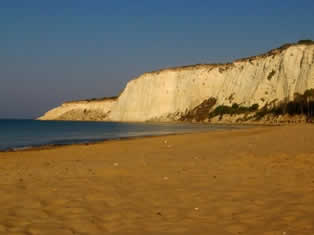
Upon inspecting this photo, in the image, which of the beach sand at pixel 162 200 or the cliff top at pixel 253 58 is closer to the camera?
the beach sand at pixel 162 200

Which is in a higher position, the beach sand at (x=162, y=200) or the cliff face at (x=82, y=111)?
the cliff face at (x=82, y=111)

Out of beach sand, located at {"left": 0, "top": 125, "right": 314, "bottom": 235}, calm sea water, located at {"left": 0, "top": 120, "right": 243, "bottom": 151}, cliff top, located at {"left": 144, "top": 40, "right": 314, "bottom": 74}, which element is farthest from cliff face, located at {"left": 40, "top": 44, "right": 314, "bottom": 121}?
beach sand, located at {"left": 0, "top": 125, "right": 314, "bottom": 235}

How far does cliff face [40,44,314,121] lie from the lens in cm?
5422

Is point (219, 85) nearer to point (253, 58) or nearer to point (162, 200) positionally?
point (253, 58)

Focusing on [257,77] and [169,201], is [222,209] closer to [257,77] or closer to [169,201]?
[169,201]

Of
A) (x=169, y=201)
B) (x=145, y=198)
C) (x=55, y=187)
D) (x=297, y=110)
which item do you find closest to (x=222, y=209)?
(x=169, y=201)

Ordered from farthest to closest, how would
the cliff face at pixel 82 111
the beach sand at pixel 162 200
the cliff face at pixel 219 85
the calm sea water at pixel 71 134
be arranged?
the cliff face at pixel 82 111 → the cliff face at pixel 219 85 → the calm sea water at pixel 71 134 → the beach sand at pixel 162 200

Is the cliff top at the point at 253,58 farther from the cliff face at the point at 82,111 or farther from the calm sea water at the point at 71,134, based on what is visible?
the cliff face at the point at 82,111

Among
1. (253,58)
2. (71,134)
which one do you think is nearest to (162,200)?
(71,134)

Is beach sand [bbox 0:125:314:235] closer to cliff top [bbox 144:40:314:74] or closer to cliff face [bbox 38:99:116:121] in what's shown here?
cliff top [bbox 144:40:314:74]

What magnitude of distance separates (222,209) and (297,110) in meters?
48.7

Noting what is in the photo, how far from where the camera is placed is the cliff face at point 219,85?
2135 inches

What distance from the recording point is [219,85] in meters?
68.4

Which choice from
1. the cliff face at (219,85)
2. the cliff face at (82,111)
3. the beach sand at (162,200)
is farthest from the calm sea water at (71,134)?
the cliff face at (82,111)
